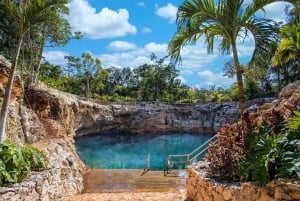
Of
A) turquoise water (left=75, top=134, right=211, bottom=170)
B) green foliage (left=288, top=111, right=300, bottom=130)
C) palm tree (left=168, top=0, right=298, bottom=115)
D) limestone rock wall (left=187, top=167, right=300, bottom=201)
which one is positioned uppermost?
palm tree (left=168, top=0, right=298, bottom=115)

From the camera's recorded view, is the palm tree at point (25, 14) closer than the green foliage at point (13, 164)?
No

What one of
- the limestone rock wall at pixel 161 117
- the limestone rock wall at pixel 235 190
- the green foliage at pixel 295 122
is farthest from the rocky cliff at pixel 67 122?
the green foliage at pixel 295 122

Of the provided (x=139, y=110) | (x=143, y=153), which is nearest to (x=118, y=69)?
(x=139, y=110)

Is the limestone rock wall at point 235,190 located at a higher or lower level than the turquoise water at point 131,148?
higher

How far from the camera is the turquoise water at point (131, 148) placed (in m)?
18.0

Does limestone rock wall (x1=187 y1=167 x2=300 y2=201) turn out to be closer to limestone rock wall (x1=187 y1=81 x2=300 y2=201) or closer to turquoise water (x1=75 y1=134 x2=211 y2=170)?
limestone rock wall (x1=187 y1=81 x2=300 y2=201)

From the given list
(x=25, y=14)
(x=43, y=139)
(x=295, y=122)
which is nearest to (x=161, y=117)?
(x=43, y=139)

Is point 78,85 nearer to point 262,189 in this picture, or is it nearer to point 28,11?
point 28,11

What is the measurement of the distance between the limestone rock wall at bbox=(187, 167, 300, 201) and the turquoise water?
419 inches

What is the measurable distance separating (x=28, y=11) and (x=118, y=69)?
3351 centimetres

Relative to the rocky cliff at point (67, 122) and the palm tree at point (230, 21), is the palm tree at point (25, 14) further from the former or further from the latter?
the palm tree at point (230, 21)

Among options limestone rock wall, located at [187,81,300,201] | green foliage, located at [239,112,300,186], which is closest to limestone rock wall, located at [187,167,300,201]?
limestone rock wall, located at [187,81,300,201]

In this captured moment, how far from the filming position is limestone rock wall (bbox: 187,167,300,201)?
2814mm

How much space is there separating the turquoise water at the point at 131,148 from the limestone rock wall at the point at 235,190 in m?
10.7
